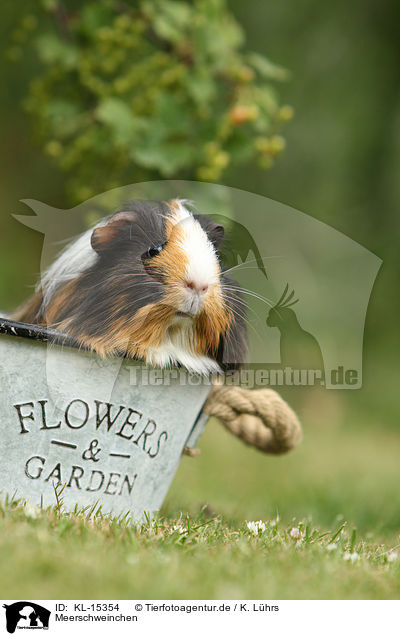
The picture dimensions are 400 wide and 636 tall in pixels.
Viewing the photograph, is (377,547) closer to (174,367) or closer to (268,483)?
(174,367)

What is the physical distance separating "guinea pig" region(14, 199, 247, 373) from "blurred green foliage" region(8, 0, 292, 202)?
1521 mm

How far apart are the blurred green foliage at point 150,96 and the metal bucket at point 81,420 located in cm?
173

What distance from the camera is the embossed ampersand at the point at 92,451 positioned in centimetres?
188

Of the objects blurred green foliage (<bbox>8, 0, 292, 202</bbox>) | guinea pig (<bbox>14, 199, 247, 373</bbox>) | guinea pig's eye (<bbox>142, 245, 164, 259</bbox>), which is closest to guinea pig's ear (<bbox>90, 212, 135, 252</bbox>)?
guinea pig (<bbox>14, 199, 247, 373</bbox>)

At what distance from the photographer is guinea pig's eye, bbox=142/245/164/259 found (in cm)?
187

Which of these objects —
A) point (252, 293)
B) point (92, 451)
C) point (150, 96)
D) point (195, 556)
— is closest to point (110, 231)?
point (252, 293)

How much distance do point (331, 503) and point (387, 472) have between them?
117cm

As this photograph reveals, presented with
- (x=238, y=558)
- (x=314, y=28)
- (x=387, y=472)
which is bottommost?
(x=238, y=558)

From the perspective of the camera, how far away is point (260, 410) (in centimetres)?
218

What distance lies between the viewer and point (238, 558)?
5.37ft

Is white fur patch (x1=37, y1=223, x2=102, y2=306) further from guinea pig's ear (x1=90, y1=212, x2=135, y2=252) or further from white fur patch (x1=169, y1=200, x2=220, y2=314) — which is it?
white fur patch (x1=169, y1=200, x2=220, y2=314)

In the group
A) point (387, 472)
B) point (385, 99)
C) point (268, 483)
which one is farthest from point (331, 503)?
point (385, 99)

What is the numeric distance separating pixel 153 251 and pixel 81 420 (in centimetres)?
50

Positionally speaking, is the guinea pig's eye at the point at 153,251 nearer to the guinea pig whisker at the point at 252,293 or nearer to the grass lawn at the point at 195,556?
the guinea pig whisker at the point at 252,293
